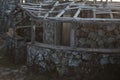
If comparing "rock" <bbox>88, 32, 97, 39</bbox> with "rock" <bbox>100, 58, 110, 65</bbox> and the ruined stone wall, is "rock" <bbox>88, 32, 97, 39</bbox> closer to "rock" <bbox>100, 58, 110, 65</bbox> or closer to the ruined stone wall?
the ruined stone wall

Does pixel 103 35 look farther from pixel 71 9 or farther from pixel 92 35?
pixel 71 9

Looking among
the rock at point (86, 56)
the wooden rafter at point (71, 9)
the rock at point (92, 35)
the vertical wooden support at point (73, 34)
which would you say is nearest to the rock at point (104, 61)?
the rock at point (86, 56)

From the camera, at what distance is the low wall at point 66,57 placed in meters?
13.9

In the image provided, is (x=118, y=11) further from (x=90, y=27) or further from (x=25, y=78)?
(x=25, y=78)

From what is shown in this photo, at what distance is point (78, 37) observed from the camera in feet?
49.3

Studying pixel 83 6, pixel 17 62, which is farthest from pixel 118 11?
pixel 17 62

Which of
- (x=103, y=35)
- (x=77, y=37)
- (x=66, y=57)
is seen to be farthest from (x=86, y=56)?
(x=103, y=35)

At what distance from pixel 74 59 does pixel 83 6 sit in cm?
334

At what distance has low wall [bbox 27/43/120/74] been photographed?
1390 cm

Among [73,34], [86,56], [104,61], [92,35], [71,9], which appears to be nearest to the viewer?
[104,61]

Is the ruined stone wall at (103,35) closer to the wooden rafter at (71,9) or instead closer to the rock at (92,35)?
the rock at (92,35)

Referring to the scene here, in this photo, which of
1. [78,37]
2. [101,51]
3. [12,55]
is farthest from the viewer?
[12,55]

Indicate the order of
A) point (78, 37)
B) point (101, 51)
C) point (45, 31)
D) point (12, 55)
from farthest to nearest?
point (12, 55) → point (45, 31) → point (78, 37) → point (101, 51)

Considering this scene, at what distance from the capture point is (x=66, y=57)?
14359mm
